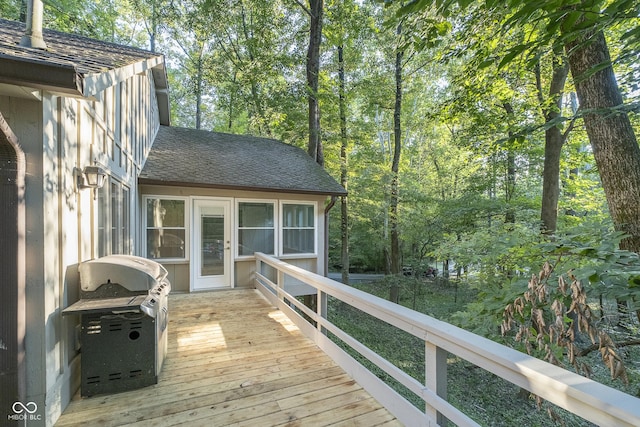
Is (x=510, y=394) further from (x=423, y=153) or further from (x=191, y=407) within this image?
(x=423, y=153)

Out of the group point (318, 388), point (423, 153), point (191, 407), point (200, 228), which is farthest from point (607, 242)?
point (423, 153)

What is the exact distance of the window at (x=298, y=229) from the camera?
7109mm

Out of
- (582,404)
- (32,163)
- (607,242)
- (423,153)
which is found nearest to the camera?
(582,404)

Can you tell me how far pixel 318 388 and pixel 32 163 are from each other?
112 inches

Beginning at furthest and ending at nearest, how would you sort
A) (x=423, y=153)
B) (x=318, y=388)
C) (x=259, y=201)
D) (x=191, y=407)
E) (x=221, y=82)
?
(x=423, y=153)
(x=221, y=82)
(x=259, y=201)
(x=318, y=388)
(x=191, y=407)

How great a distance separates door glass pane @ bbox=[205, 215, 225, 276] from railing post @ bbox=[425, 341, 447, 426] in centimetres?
550

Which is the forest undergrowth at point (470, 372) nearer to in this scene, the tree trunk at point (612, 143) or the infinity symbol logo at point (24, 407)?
the tree trunk at point (612, 143)

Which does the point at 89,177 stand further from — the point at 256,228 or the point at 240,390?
the point at 256,228

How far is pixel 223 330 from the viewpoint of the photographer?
401cm

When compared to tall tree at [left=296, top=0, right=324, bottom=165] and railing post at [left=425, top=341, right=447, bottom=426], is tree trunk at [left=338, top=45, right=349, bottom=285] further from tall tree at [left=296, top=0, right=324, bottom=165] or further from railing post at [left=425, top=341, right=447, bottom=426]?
railing post at [left=425, top=341, right=447, bottom=426]

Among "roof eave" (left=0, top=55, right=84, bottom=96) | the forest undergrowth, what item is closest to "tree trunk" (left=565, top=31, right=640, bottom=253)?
the forest undergrowth

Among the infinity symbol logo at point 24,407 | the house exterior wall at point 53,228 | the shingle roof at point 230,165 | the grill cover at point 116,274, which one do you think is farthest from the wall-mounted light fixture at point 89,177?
the shingle roof at point 230,165

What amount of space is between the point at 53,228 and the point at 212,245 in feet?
14.4

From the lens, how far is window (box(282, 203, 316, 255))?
23.3ft
